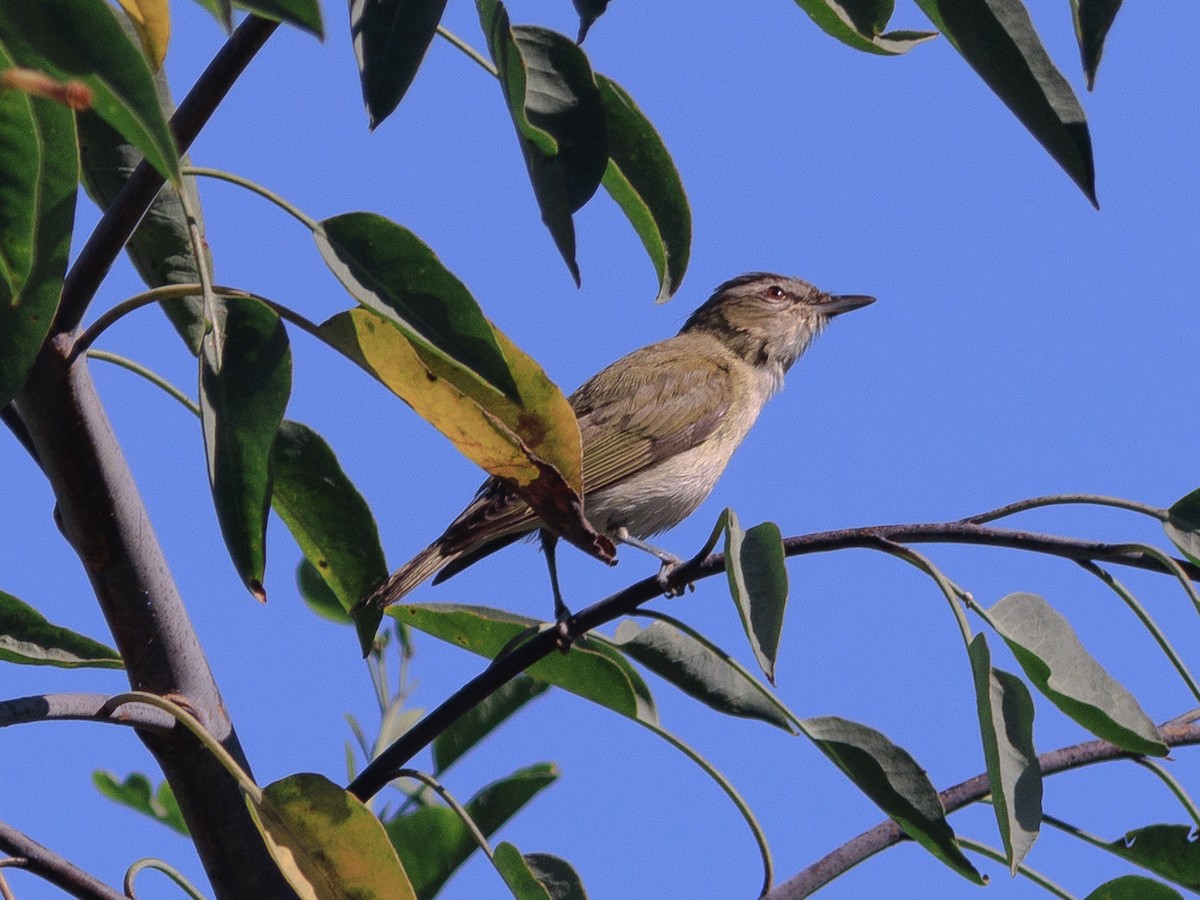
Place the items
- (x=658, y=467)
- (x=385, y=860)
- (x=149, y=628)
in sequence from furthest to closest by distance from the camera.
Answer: (x=658, y=467), (x=149, y=628), (x=385, y=860)

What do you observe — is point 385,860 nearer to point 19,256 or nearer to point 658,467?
point 19,256

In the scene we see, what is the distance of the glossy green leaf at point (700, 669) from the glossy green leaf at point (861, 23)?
0.90 metres

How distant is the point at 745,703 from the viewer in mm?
2350

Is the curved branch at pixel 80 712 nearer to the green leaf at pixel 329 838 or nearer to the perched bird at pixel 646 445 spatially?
the green leaf at pixel 329 838

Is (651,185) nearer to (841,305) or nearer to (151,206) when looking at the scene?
(151,206)

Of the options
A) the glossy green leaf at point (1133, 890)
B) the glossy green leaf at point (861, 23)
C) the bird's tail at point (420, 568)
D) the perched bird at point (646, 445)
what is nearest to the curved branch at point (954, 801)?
the glossy green leaf at point (1133, 890)

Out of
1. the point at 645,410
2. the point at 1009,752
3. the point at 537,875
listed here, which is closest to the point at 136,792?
the point at 537,875

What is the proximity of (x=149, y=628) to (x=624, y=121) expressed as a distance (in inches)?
45.1

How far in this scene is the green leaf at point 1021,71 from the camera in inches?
72.7

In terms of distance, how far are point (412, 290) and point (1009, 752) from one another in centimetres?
99

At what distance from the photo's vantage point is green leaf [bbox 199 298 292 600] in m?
2.11

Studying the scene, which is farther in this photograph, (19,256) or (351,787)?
(351,787)

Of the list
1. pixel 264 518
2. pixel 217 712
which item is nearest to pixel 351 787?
pixel 217 712

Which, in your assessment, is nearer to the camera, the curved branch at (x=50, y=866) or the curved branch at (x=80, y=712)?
the curved branch at (x=80, y=712)
